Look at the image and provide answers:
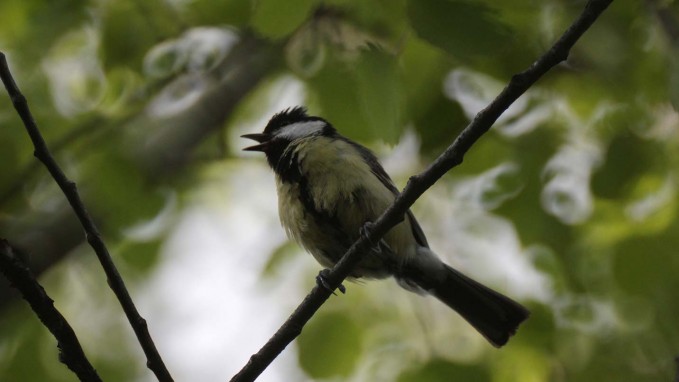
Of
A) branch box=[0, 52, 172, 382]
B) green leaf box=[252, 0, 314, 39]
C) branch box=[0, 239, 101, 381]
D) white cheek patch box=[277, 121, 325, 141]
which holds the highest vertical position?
white cheek patch box=[277, 121, 325, 141]

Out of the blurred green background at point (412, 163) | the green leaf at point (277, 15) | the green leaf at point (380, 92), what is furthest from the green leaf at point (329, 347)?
the green leaf at point (277, 15)

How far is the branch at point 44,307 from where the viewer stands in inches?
72.6

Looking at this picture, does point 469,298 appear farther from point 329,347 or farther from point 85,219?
point 85,219

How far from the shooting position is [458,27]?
6.05ft

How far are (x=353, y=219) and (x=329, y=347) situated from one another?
0.58 m

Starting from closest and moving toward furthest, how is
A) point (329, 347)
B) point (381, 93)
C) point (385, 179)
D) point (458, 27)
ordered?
point (458, 27) < point (381, 93) < point (329, 347) < point (385, 179)

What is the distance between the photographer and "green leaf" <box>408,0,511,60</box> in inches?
72.2

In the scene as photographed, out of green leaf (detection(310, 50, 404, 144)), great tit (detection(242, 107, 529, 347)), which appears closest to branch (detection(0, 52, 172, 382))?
green leaf (detection(310, 50, 404, 144))

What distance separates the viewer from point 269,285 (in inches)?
154

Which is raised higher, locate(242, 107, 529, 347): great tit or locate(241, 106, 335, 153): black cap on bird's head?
locate(241, 106, 335, 153): black cap on bird's head

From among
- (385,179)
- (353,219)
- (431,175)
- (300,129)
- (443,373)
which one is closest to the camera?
(431,175)

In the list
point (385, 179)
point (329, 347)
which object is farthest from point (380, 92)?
point (385, 179)

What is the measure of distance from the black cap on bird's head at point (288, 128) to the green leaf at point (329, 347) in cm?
103

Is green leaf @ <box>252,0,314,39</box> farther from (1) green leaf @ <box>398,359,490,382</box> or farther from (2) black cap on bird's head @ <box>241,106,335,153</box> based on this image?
(2) black cap on bird's head @ <box>241,106,335,153</box>
